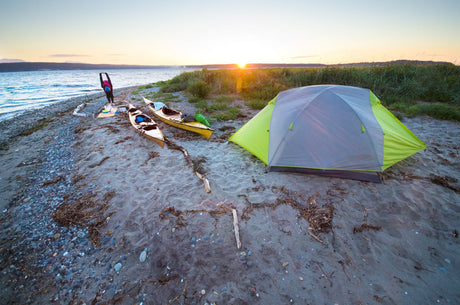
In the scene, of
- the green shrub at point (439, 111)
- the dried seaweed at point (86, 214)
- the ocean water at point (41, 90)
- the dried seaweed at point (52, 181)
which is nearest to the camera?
the dried seaweed at point (86, 214)

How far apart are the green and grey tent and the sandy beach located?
0.46 m

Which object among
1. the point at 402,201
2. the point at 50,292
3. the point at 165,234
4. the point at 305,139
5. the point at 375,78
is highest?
the point at 375,78

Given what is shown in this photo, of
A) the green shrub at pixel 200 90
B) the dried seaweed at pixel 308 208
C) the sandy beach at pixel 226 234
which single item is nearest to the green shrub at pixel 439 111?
the sandy beach at pixel 226 234

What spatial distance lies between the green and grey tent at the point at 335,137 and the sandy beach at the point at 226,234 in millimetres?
464

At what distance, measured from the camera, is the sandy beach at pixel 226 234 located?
268cm

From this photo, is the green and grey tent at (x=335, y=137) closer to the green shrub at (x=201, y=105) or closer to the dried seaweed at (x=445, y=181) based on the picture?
the dried seaweed at (x=445, y=181)

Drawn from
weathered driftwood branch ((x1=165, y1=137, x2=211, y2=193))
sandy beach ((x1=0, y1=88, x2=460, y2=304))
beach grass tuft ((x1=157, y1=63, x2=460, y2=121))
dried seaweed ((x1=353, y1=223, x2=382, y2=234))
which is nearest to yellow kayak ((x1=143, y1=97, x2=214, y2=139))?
weathered driftwood branch ((x1=165, y1=137, x2=211, y2=193))

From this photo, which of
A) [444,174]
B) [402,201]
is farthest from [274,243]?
[444,174]

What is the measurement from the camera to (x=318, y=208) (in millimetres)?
3914

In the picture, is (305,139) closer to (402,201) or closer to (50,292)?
(402,201)

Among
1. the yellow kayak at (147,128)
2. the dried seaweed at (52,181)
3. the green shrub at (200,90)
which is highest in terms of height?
the green shrub at (200,90)

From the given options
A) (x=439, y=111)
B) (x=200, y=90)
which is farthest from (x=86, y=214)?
(x=439, y=111)

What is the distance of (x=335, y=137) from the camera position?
4539mm

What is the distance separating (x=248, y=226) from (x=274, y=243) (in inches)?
22.4
